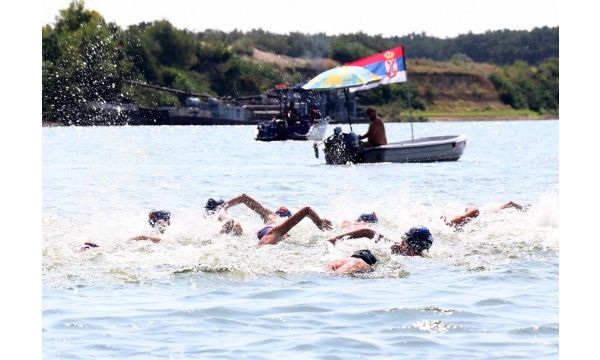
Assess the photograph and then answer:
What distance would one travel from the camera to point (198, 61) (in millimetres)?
117375

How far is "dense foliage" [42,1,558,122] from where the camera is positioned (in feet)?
270

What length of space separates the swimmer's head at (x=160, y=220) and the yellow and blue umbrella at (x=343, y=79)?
1840 cm

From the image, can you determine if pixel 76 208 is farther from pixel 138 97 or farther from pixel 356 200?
pixel 138 97

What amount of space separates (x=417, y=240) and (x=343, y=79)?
21368mm

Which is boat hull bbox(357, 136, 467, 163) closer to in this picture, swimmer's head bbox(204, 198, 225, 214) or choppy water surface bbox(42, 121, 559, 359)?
choppy water surface bbox(42, 121, 559, 359)

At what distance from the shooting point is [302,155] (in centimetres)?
4559

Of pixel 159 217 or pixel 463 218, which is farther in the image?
pixel 463 218

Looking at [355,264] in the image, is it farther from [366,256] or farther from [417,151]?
[417,151]

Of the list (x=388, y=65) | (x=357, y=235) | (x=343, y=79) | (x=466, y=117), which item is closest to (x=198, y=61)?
(x=466, y=117)

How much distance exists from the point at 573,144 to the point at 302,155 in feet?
121

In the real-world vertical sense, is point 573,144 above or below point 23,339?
above

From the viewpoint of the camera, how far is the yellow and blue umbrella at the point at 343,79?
3403 centimetres

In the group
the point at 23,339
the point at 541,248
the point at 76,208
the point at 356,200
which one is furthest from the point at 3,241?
the point at 356,200

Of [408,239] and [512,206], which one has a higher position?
[512,206]
